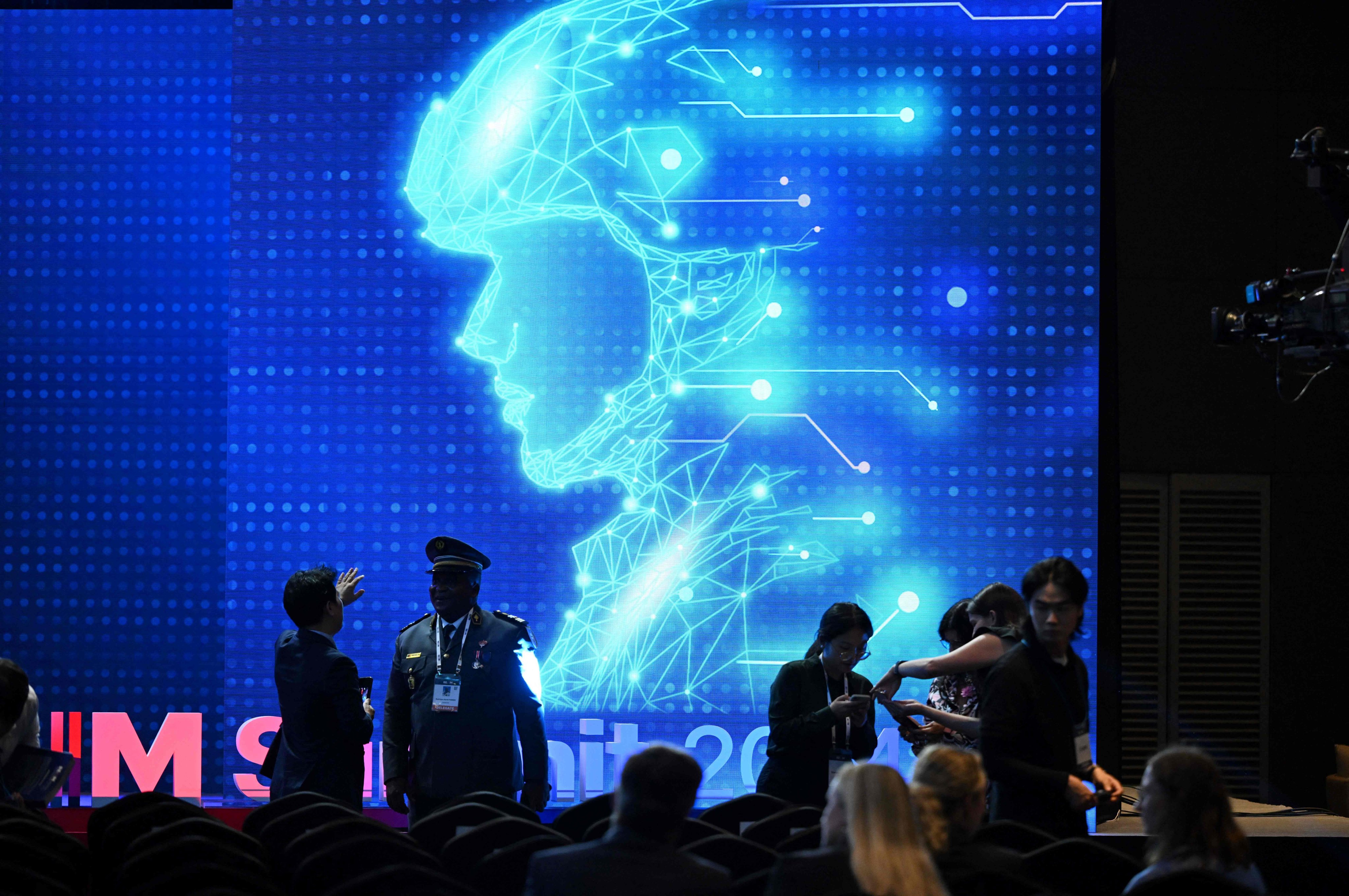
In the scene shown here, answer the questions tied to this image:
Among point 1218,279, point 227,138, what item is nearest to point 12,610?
point 227,138

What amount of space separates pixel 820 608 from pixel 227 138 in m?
4.14

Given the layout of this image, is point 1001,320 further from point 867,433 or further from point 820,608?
point 820,608

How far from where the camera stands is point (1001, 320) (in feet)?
19.4

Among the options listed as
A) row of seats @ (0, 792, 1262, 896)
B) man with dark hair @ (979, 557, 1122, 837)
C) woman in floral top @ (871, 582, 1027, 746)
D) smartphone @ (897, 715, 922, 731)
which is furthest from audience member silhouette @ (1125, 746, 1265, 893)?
smartphone @ (897, 715, 922, 731)

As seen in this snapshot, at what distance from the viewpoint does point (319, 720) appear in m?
4.20

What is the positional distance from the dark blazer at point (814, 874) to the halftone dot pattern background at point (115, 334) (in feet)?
16.0

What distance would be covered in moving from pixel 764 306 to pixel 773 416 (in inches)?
23.0

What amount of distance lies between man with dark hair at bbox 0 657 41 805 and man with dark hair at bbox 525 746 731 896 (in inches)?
81.4

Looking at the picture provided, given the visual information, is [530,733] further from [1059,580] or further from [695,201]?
[695,201]

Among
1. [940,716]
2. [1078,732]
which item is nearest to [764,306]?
[940,716]

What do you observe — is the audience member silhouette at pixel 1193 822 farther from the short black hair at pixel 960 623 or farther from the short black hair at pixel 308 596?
the short black hair at pixel 308 596

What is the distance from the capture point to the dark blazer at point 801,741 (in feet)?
14.3

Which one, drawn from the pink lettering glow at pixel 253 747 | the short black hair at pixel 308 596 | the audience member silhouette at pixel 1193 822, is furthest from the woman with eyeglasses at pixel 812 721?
the pink lettering glow at pixel 253 747

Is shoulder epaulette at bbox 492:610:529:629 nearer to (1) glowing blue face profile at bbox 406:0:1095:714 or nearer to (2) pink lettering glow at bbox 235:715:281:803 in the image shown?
(1) glowing blue face profile at bbox 406:0:1095:714
